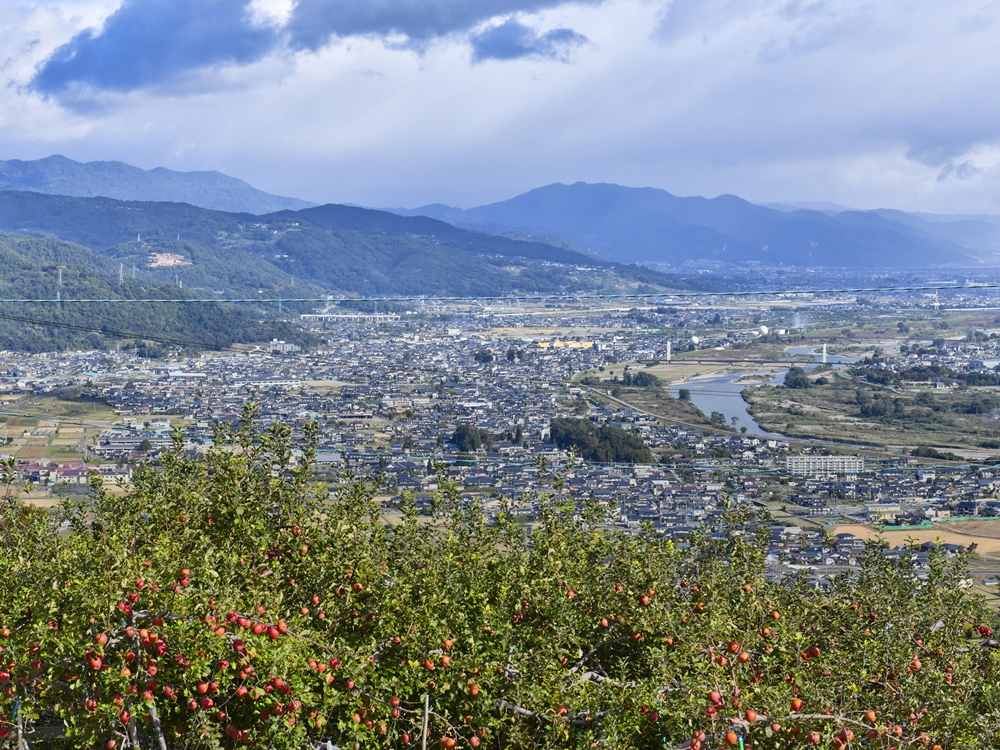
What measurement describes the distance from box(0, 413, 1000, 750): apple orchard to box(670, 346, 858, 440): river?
19619 millimetres

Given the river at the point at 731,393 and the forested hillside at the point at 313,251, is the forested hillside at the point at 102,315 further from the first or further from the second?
the river at the point at 731,393

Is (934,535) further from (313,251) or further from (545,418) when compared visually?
(313,251)

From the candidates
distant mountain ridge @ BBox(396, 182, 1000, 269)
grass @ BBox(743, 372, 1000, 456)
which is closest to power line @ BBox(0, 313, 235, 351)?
grass @ BBox(743, 372, 1000, 456)

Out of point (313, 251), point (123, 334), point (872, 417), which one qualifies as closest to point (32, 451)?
point (123, 334)

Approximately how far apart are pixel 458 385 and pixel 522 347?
909 cm

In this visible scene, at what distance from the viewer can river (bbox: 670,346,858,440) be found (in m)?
26.2

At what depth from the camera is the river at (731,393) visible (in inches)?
1030

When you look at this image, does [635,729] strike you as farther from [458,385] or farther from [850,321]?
[850,321]

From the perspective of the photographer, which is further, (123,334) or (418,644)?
(123,334)

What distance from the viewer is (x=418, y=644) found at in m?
4.46

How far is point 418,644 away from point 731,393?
2752cm

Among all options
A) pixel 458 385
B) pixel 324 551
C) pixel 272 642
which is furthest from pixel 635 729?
pixel 458 385

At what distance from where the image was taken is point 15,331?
36438 mm

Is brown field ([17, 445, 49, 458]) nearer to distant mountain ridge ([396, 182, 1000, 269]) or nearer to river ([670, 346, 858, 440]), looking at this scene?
river ([670, 346, 858, 440])
